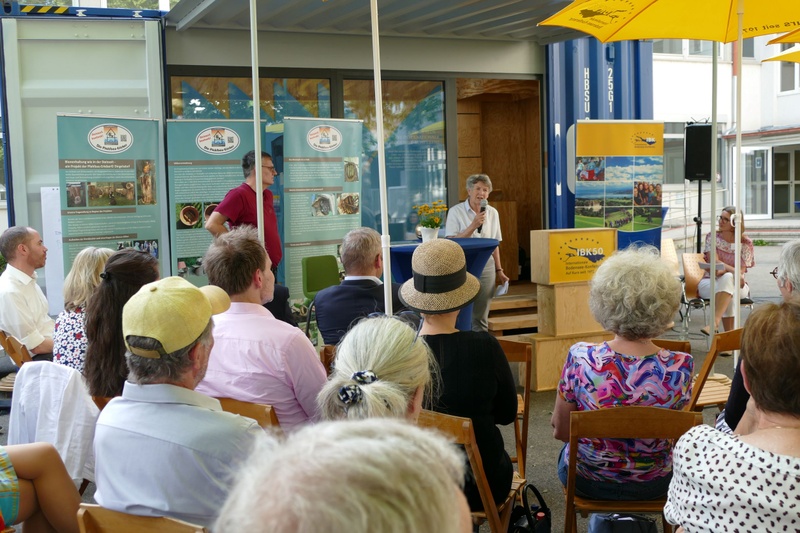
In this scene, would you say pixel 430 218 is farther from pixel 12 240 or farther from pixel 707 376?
pixel 707 376

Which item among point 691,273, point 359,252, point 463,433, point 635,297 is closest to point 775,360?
point 463,433

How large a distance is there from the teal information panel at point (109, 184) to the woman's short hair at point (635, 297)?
446 cm

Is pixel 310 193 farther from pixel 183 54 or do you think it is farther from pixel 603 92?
pixel 603 92

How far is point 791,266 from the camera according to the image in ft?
11.1

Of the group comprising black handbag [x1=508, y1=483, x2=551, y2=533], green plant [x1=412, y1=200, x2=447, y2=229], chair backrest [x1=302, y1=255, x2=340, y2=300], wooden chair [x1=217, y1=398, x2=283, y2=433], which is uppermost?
green plant [x1=412, y1=200, x2=447, y2=229]

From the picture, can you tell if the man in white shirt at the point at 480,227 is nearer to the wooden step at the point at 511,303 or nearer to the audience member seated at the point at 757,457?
the wooden step at the point at 511,303

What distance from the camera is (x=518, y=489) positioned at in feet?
9.11

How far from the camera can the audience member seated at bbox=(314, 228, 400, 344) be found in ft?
12.7

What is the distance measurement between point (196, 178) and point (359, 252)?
3.21 m

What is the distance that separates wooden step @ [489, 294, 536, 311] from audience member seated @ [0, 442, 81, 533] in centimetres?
503

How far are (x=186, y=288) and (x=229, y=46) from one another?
573 centimetres

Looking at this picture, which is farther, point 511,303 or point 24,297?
point 511,303

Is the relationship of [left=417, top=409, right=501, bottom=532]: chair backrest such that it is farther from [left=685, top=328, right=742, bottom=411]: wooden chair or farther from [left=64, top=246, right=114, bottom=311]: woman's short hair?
[left=64, top=246, right=114, bottom=311]: woman's short hair

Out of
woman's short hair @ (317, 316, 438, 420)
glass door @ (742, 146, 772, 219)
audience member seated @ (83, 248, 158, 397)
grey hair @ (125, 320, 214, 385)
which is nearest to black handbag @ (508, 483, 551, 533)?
woman's short hair @ (317, 316, 438, 420)
